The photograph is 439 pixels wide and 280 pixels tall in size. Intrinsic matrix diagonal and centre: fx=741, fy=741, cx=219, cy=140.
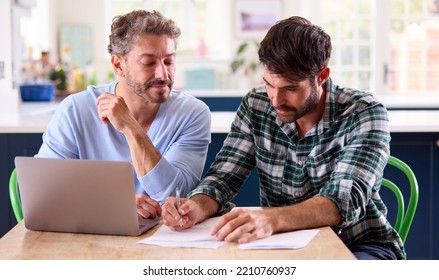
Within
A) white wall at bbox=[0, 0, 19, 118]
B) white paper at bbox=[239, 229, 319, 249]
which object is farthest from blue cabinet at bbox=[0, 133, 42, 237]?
white paper at bbox=[239, 229, 319, 249]

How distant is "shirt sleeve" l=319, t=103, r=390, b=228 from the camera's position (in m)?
1.65

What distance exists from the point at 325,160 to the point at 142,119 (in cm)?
61

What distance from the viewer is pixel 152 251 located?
1422mm

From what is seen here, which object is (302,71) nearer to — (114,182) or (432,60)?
(114,182)

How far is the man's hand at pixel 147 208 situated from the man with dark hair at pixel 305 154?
0.25 ft

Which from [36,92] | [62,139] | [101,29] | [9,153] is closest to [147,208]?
[62,139]

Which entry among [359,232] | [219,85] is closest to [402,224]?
[359,232]

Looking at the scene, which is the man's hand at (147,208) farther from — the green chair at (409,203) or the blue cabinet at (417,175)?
the blue cabinet at (417,175)

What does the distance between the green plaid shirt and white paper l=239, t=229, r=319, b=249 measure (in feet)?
0.49

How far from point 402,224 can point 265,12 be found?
608 cm

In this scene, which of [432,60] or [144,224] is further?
[432,60]

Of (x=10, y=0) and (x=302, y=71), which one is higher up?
(x=10, y=0)

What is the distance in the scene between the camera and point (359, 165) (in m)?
1.71

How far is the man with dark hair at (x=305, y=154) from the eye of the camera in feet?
5.38
